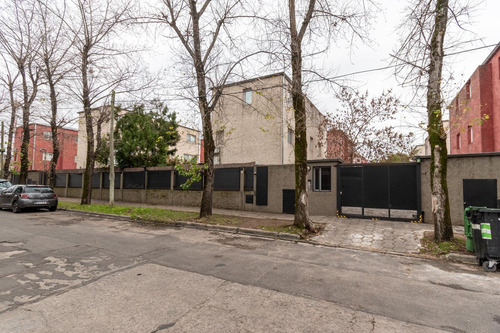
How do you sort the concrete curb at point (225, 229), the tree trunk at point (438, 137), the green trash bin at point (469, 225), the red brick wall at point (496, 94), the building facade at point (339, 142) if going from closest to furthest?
the green trash bin at point (469, 225)
the tree trunk at point (438, 137)
the concrete curb at point (225, 229)
the red brick wall at point (496, 94)
the building facade at point (339, 142)

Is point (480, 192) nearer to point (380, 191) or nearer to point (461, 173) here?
point (461, 173)

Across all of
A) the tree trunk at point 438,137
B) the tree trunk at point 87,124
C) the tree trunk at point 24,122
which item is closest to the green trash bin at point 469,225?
the tree trunk at point 438,137

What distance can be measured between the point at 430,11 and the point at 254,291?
952 centimetres

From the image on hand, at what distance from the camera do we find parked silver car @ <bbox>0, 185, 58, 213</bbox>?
1294 cm

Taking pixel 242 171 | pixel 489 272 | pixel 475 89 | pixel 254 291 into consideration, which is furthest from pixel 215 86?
pixel 475 89

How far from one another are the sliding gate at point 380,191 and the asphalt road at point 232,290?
485 centimetres

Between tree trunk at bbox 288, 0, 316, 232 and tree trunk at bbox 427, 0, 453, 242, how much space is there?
3.55m

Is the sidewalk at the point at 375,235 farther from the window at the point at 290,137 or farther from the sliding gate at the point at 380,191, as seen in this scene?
the window at the point at 290,137

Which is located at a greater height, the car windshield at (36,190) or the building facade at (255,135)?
Result: the building facade at (255,135)

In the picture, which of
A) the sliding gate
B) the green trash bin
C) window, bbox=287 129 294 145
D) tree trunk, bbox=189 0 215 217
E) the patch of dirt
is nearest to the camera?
the green trash bin

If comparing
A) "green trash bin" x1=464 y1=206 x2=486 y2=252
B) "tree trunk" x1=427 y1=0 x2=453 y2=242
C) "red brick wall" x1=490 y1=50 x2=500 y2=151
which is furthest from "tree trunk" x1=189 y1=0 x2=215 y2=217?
"red brick wall" x1=490 y1=50 x2=500 y2=151

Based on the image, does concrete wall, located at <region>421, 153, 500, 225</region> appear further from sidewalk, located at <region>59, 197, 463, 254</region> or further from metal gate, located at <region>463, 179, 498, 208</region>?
sidewalk, located at <region>59, 197, 463, 254</region>

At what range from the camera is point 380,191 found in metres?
10.7

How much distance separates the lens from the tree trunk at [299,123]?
8352 mm
